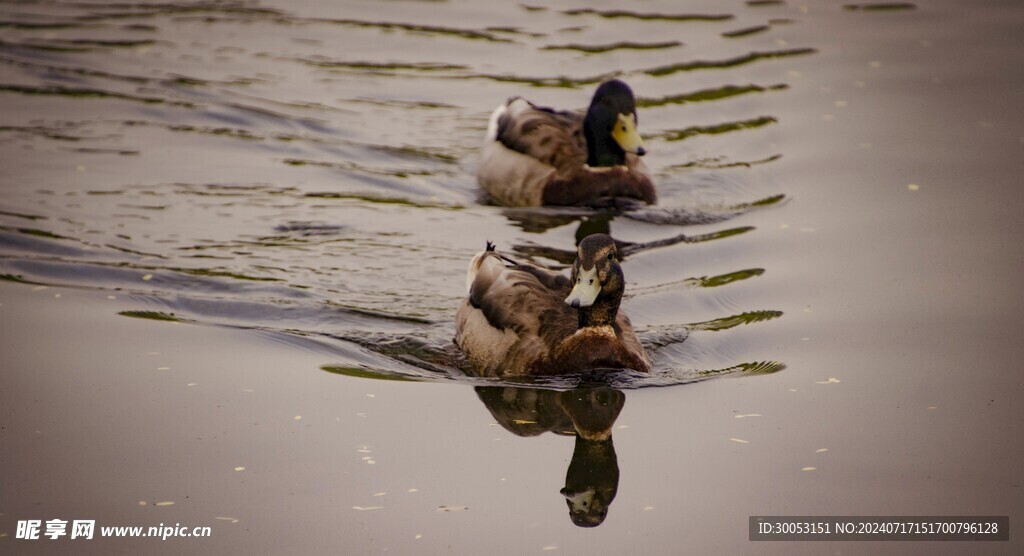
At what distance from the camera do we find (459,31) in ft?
62.7

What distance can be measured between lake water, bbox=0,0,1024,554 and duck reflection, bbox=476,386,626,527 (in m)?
0.03

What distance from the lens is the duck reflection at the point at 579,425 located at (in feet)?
26.0

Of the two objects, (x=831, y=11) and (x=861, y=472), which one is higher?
(x=831, y=11)

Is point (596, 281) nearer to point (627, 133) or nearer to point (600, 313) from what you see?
point (600, 313)

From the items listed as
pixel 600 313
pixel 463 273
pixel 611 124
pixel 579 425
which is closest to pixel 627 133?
pixel 611 124

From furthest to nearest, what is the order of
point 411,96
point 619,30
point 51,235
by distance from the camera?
point 619,30, point 411,96, point 51,235

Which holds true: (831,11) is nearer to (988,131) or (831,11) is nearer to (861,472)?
(988,131)

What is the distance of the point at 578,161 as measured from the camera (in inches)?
558

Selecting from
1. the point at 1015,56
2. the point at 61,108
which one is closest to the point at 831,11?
the point at 1015,56

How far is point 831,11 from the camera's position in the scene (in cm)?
1966

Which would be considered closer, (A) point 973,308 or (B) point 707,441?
(B) point 707,441

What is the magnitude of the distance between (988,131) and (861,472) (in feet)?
25.9

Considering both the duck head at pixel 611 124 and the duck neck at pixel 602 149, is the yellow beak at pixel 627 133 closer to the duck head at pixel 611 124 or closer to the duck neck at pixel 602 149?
the duck head at pixel 611 124

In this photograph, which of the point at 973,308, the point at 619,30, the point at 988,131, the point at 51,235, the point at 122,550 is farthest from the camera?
the point at 619,30
